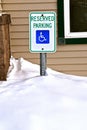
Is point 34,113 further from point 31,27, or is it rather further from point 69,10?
point 69,10

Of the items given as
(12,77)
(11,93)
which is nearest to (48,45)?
(11,93)

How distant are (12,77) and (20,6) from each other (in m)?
1.22

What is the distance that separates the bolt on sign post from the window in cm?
290

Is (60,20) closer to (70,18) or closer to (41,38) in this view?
(70,18)

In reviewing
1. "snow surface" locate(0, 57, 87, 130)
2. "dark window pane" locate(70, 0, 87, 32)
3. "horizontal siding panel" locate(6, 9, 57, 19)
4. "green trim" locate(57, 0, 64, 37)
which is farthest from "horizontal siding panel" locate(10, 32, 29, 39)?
"snow surface" locate(0, 57, 87, 130)

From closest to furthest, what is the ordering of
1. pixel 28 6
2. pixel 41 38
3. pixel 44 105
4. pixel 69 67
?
pixel 44 105, pixel 41 38, pixel 28 6, pixel 69 67

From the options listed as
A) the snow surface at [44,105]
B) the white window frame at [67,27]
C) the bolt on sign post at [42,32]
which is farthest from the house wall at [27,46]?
the snow surface at [44,105]

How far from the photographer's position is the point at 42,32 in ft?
9.98

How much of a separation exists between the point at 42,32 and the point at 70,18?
3.05m

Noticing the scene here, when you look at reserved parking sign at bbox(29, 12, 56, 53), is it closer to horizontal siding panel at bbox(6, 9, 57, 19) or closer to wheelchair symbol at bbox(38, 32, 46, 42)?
wheelchair symbol at bbox(38, 32, 46, 42)

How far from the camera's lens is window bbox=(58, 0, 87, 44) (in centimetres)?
594

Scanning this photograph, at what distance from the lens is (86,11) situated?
236 inches

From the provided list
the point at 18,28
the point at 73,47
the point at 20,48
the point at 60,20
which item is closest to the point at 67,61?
the point at 73,47

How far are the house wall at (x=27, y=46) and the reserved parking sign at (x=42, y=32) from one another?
2.92 m
